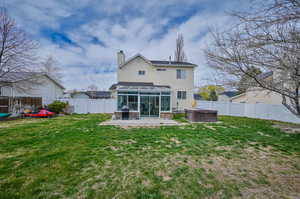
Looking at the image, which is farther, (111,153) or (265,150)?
(265,150)

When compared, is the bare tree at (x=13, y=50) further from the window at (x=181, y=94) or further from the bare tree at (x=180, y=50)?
the bare tree at (x=180, y=50)

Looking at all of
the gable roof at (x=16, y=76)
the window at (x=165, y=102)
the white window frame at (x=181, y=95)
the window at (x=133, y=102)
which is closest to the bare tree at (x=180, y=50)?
the white window frame at (x=181, y=95)

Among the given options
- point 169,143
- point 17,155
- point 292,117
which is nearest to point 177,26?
point 169,143

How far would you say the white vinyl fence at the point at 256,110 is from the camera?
10883 mm

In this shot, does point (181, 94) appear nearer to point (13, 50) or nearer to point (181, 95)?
point (181, 95)

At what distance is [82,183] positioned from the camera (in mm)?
2436

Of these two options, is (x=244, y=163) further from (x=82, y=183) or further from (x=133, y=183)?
(x=82, y=183)

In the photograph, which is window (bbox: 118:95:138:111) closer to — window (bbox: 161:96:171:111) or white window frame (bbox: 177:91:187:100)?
window (bbox: 161:96:171:111)

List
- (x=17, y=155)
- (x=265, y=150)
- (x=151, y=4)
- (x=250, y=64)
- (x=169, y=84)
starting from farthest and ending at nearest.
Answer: (x=169, y=84) < (x=151, y=4) < (x=265, y=150) < (x=17, y=155) < (x=250, y=64)

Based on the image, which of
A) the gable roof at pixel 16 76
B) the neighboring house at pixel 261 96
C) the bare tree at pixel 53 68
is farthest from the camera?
the bare tree at pixel 53 68

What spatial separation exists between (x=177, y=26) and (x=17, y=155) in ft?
46.4

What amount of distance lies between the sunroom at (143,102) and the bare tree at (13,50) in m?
7.53

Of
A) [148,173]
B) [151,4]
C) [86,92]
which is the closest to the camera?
[148,173]

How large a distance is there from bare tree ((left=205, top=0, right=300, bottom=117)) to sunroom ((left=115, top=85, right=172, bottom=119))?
7095 millimetres
